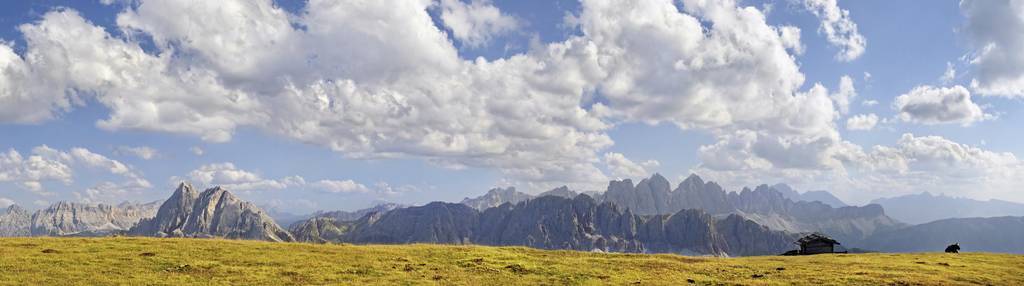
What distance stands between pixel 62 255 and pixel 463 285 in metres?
31.6

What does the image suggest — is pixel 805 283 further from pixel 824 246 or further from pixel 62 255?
pixel 824 246

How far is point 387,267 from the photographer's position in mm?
45250

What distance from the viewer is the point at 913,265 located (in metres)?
59.6

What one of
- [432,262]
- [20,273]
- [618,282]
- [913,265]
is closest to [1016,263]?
[913,265]

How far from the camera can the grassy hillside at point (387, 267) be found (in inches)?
1506

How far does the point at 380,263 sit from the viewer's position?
46781mm

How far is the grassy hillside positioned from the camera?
38250 mm

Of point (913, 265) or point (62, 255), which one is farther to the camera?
point (913, 265)

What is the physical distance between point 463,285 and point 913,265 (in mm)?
49701

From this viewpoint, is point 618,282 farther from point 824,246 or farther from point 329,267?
point 824,246

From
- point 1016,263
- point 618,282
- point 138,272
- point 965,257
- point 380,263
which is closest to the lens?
point 138,272

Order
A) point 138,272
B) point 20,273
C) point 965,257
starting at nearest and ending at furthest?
point 20,273
point 138,272
point 965,257

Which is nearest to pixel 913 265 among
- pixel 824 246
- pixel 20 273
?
pixel 824 246

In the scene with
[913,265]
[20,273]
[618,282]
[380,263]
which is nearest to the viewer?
[20,273]
